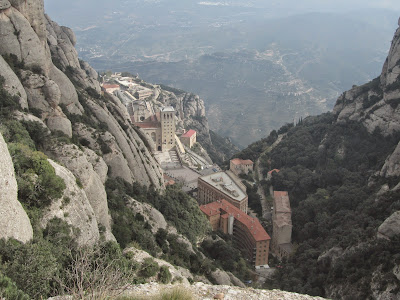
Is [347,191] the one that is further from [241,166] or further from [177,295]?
[177,295]

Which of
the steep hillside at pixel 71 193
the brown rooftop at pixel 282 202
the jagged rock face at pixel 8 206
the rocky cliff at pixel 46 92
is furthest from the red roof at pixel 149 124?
the jagged rock face at pixel 8 206

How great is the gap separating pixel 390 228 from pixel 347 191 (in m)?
20.8

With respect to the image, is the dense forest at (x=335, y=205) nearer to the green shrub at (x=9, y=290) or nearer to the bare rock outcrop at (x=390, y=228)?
the bare rock outcrop at (x=390, y=228)

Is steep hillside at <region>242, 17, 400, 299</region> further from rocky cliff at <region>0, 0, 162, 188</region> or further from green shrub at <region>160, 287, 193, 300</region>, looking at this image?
green shrub at <region>160, 287, 193, 300</region>

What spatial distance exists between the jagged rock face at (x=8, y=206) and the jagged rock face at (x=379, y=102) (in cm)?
5977

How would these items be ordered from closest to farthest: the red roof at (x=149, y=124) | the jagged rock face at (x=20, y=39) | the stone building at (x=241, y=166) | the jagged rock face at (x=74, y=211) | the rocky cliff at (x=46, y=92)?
the jagged rock face at (x=74, y=211), the rocky cliff at (x=46, y=92), the jagged rock face at (x=20, y=39), the stone building at (x=241, y=166), the red roof at (x=149, y=124)

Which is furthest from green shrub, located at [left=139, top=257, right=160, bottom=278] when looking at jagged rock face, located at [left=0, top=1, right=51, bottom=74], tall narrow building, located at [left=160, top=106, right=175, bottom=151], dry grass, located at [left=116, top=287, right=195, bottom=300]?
tall narrow building, located at [left=160, top=106, right=175, bottom=151]

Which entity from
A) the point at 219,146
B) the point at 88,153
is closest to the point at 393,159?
the point at 88,153

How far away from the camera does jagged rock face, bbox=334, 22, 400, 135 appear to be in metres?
66.8

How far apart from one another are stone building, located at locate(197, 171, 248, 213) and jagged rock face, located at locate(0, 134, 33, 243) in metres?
47.0

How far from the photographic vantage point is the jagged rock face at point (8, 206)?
15.6 metres

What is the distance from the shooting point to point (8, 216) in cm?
1598

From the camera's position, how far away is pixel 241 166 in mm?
80938

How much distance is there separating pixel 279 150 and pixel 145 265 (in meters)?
65.5
